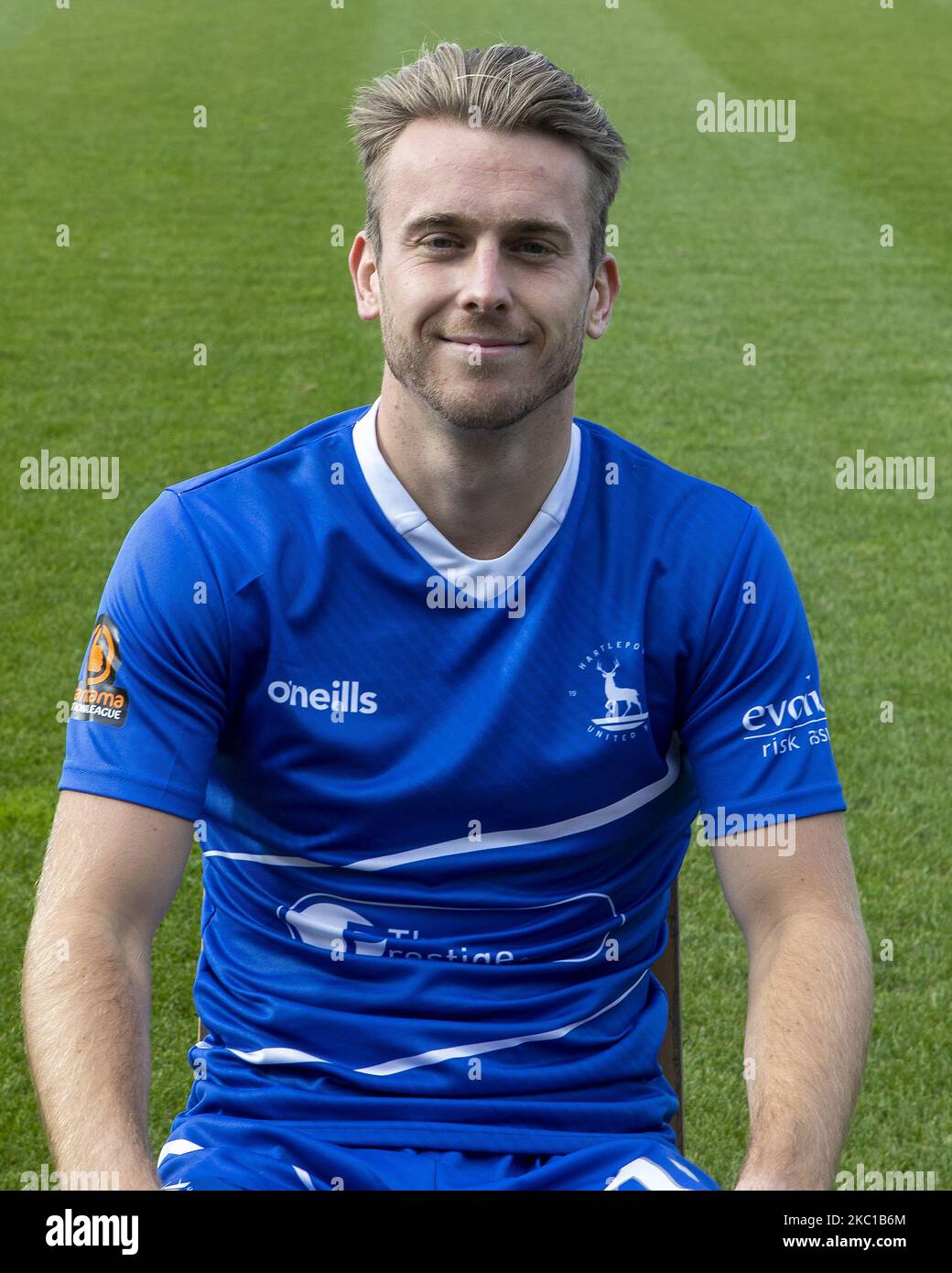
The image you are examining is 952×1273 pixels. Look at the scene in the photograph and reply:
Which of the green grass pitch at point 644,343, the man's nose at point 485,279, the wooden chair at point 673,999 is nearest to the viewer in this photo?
the man's nose at point 485,279

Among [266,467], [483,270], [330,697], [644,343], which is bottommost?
[330,697]

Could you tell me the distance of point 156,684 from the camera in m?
2.28

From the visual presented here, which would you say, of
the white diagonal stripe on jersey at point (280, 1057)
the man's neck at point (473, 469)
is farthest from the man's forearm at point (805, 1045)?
the man's neck at point (473, 469)

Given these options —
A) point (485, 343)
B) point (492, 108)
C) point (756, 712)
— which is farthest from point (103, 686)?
point (492, 108)

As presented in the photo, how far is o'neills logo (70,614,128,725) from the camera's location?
7.53 ft

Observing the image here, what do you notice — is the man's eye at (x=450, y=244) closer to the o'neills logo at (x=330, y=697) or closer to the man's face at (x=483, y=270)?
the man's face at (x=483, y=270)

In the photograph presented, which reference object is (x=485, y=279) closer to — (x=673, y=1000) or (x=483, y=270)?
(x=483, y=270)

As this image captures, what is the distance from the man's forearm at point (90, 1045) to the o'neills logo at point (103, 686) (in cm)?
30

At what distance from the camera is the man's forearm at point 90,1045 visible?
6.79 feet

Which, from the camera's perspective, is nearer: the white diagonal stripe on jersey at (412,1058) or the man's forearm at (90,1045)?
the man's forearm at (90,1045)

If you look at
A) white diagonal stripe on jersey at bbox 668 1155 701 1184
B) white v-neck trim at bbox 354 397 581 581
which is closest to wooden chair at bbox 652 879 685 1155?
white diagonal stripe on jersey at bbox 668 1155 701 1184

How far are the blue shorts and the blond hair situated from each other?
54.6 inches

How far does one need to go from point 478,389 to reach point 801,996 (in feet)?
3.41

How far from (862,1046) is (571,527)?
90 centimetres
